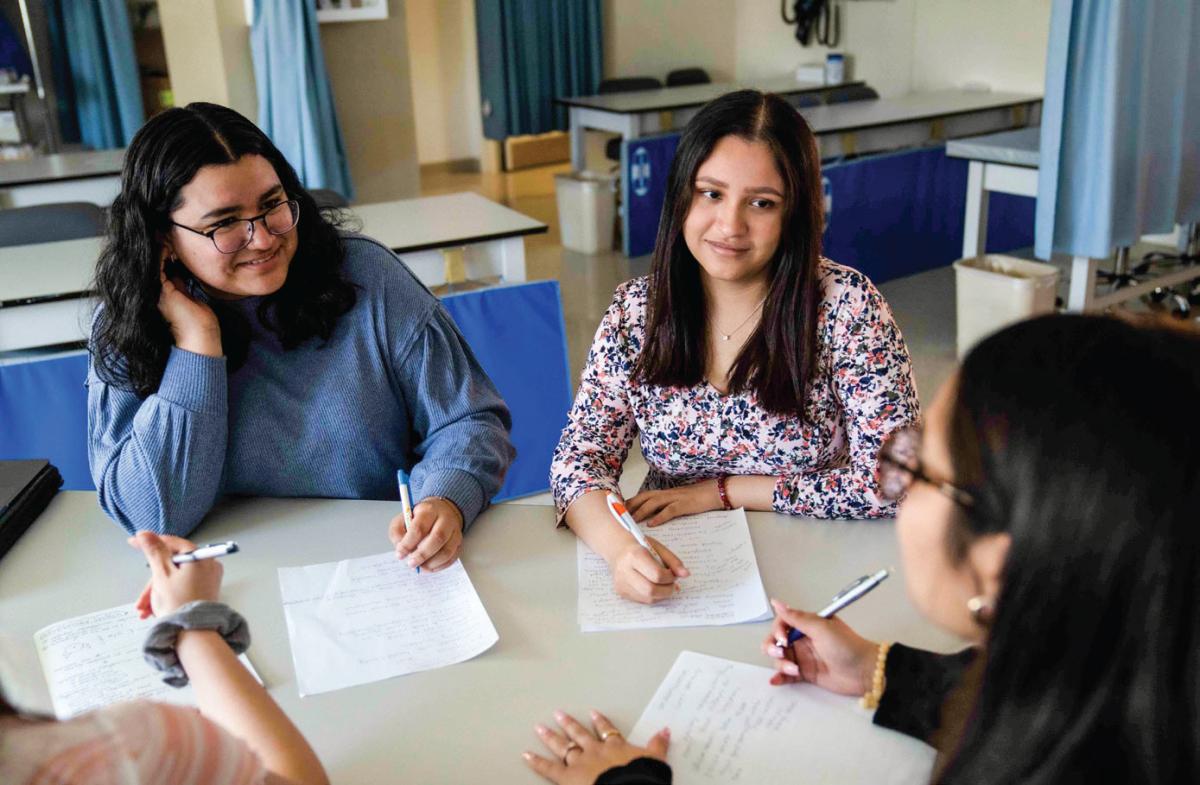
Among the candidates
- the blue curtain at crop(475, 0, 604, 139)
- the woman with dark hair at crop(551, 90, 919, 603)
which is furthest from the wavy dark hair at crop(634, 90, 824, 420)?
the blue curtain at crop(475, 0, 604, 139)

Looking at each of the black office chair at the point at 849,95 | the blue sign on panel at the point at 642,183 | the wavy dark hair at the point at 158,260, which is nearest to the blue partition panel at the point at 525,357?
the wavy dark hair at the point at 158,260

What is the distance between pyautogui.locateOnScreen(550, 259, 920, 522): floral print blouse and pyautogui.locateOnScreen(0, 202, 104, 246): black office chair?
221cm

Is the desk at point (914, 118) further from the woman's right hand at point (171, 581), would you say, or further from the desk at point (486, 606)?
the woman's right hand at point (171, 581)

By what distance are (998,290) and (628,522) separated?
2.69 m

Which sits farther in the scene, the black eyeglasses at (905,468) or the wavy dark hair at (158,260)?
the wavy dark hair at (158,260)

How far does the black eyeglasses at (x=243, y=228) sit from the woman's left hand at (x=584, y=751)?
0.84 meters

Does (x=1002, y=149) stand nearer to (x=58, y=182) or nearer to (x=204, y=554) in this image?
(x=204, y=554)

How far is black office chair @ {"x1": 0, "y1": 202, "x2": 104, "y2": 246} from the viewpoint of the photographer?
3152mm

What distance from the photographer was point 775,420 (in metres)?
1.58

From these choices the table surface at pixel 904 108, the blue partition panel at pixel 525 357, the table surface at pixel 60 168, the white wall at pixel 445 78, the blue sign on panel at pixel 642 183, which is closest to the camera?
the blue partition panel at pixel 525 357

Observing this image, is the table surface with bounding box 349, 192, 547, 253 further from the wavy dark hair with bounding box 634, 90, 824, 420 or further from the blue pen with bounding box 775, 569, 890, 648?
the blue pen with bounding box 775, 569, 890, 648

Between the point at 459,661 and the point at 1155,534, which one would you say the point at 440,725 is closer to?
the point at 459,661

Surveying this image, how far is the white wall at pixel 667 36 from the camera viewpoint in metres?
7.39

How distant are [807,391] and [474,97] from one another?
6.32 m
